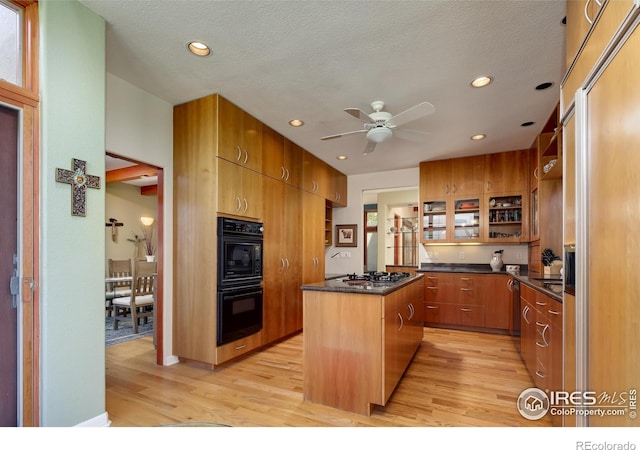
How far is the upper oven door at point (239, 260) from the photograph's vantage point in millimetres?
3084

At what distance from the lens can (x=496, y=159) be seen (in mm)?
4832

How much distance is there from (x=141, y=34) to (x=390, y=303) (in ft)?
8.69

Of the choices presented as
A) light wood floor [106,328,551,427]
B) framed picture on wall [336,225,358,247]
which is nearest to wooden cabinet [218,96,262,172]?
light wood floor [106,328,551,427]

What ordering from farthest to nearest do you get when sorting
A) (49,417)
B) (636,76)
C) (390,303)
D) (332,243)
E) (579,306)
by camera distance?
(332,243) → (390,303) → (49,417) → (579,306) → (636,76)

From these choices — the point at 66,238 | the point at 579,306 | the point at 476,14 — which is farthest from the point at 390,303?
the point at 66,238

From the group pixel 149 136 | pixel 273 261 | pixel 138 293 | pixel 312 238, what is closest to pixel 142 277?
pixel 138 293

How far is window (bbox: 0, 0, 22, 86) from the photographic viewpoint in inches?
70.2

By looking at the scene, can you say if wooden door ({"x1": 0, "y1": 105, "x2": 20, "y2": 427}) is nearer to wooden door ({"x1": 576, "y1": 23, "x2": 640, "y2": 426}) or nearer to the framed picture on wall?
wooden door ({"x1": 576, "y1": 23, "x2": 640, "y2": 426})

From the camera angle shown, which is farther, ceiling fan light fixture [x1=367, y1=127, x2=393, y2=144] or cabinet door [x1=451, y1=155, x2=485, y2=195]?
cabinet door [x1=451, y1=155, x2=485, y2=195]

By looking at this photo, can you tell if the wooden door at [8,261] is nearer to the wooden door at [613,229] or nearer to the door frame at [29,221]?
the door frame at [29,221]

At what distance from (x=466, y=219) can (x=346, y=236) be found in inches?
86.5

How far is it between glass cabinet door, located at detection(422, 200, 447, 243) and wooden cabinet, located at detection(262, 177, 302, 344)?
223 centimetres

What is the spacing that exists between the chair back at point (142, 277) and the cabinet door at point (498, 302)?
4.84 metres

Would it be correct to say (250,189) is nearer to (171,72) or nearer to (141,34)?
(171,72)
